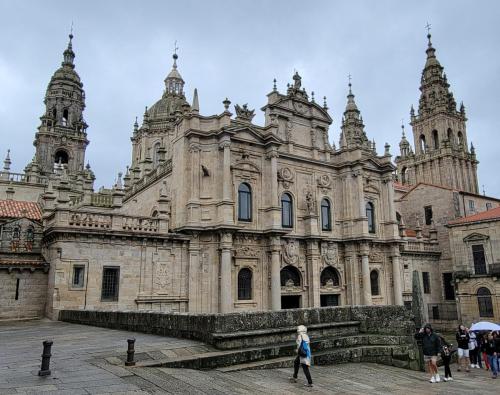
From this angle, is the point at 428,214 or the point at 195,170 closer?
the point at 195,170

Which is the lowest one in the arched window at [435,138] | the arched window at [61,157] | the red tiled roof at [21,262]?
the red tiled roof at [21,262]

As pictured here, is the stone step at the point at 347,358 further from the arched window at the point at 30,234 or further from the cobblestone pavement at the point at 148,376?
the arched window at the point at 30,234

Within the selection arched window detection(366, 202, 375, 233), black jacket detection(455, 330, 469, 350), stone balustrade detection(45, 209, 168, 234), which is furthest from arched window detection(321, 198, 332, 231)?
black jacket detection(455, 330, 469, 350)

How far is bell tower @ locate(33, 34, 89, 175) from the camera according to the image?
50.9m

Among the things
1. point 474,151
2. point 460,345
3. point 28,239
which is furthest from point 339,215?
point 474,151

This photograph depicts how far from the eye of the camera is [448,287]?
39.7 meters

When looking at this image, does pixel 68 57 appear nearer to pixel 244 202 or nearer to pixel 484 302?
pixel 244 202

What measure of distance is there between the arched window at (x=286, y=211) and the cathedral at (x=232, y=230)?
0.08 metres

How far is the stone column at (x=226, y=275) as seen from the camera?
74.6 feet

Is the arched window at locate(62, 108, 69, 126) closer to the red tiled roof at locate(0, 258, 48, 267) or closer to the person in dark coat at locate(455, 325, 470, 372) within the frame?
the red tiled roof at locate(0, 258, 48, 267)

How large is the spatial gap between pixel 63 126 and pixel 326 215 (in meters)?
38.5

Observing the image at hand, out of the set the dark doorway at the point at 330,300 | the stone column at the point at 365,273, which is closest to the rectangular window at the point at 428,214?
the stone column at the point at 365,273

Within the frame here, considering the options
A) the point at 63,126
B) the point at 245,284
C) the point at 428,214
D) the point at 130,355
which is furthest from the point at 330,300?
the point at 63,126

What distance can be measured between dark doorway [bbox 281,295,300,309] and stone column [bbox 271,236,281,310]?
2.07m
